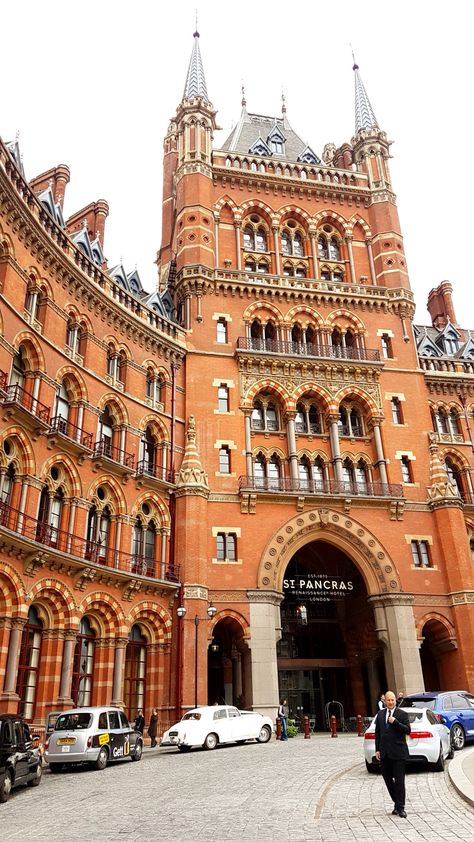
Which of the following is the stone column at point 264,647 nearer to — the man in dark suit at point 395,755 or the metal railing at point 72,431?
the metal railing at point 72,431

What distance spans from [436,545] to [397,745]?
2891 centimetres

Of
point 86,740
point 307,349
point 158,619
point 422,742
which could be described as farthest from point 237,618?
point 422,742

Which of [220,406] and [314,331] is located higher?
[314,331]

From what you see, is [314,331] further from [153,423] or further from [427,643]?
[427,643]

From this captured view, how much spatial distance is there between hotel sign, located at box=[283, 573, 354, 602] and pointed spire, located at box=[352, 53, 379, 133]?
34.0 metres

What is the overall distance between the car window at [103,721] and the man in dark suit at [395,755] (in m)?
11.4

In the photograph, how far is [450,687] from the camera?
118ft

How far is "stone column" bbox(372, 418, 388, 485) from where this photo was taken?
38781 mm

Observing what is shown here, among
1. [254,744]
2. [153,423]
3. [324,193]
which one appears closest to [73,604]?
[254,744]

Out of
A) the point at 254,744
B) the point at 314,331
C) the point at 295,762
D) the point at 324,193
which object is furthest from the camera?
the point at 324,193

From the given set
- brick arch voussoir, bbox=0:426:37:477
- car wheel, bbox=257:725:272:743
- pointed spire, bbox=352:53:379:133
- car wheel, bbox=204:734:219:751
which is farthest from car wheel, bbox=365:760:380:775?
pointed spire, bbox=352:53:379:133

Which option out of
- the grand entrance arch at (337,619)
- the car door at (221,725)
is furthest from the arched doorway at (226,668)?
the car door at (221,725)

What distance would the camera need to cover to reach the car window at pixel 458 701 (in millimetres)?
19672

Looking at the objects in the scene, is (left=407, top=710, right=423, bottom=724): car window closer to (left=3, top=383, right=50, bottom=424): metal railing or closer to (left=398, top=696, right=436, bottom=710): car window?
(left=398, top=696, right=436, bottom=710): car window
